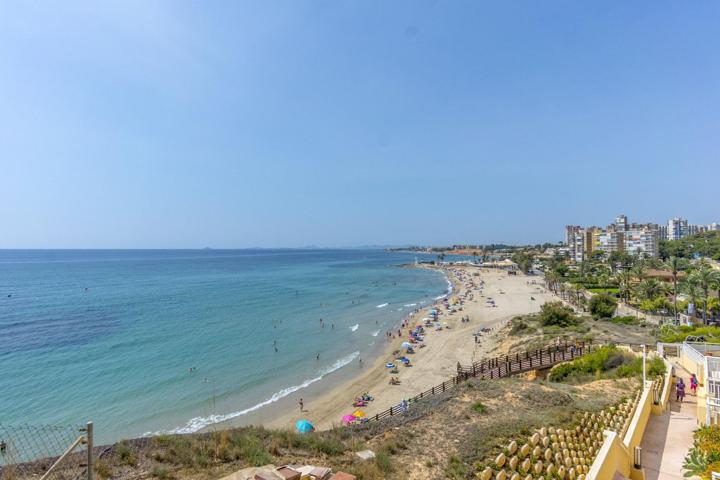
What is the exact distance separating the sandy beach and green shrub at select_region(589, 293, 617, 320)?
9872 mm

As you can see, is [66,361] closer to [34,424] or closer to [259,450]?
[34,424]

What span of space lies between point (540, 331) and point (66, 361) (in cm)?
3891

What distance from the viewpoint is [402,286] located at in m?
84.4

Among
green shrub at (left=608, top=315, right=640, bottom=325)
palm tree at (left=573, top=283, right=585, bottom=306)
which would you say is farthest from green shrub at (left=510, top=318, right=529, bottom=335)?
palm tree at (left=573, top=283, right=585, bottom=306)

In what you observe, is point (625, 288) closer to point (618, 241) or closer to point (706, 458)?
point (706, 458)

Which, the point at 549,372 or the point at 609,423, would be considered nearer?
the point at 609,423

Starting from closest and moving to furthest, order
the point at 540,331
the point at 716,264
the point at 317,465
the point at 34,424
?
the point at 317,465, the point at 34,424, the point at 540,331, the point at 716,264

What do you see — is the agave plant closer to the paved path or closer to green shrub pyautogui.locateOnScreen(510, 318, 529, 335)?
the paved path

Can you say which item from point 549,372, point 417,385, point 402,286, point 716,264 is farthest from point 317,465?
point 716,264

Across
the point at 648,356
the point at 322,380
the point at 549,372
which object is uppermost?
the point at 648,356

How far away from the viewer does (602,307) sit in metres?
38.2

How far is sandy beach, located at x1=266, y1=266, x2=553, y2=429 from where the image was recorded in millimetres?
21877

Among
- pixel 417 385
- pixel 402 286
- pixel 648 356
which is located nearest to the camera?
pixel 648 356

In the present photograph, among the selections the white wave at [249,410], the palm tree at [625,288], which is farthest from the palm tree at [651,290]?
the white wave at [249,410]
